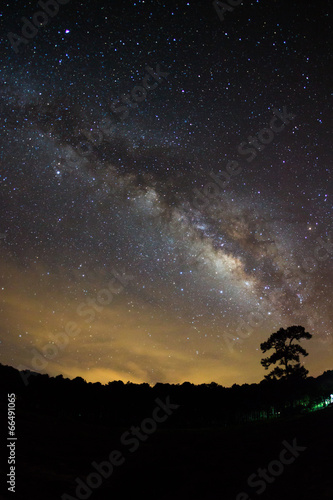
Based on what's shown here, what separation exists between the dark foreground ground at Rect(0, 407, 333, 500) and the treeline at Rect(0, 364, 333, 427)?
1842cm

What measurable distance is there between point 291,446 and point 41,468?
1051cm

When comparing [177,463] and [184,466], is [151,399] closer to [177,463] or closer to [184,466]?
[177,463]

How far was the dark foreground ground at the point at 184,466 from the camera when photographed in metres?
10.6

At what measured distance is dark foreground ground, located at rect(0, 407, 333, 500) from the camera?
10.6 meters

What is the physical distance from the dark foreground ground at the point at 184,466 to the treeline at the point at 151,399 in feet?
60.4

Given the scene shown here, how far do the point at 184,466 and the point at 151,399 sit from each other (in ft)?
133

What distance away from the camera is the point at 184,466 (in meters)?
14.0

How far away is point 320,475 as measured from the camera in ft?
35.1

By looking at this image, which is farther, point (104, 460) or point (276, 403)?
point (276, 403)

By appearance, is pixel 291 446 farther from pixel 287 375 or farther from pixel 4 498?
pixel 287 375

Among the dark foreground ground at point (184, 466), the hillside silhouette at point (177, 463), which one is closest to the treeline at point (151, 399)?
the hillside silhouette at point (177, 463)

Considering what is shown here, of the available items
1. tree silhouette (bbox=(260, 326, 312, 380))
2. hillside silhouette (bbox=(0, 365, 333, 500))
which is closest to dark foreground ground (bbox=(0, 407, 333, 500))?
hillside silhouette (bbox=(0, 365, 333, 500))

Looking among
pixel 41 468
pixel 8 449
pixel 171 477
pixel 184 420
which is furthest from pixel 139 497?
pixel 184 420

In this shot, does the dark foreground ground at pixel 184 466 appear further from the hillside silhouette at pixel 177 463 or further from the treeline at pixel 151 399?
the treeline at pixel 151 399
